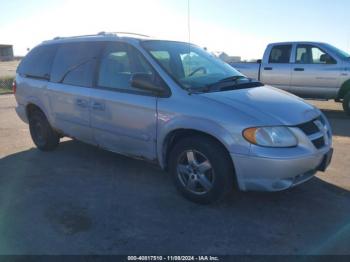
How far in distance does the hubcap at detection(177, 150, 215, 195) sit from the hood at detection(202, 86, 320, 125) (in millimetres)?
640

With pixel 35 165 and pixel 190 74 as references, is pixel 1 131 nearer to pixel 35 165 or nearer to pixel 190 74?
pixel 35 165

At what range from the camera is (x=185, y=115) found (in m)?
4.06

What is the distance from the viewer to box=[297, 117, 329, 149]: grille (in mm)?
3928

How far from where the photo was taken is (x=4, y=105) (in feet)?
41.2

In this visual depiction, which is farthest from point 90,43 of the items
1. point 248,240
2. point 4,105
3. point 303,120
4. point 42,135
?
point 4,105

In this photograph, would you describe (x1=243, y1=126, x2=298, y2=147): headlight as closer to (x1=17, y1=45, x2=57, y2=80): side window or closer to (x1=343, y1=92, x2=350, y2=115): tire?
(x1=17, y1=45, x2=57, y2=80): side window

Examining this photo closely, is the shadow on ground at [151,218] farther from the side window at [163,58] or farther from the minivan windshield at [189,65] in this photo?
the side window at [163,58]

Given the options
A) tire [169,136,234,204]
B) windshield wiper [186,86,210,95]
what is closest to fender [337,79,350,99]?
windshield wiper [186,86,210,95]

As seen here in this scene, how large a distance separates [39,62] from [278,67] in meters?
6.96

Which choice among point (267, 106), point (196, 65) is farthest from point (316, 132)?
point (196, 65)

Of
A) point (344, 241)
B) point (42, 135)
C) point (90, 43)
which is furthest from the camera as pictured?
point (42, 135)

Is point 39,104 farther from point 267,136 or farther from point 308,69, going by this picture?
point 308,69

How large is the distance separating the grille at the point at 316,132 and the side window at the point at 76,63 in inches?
110

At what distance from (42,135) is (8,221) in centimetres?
267
